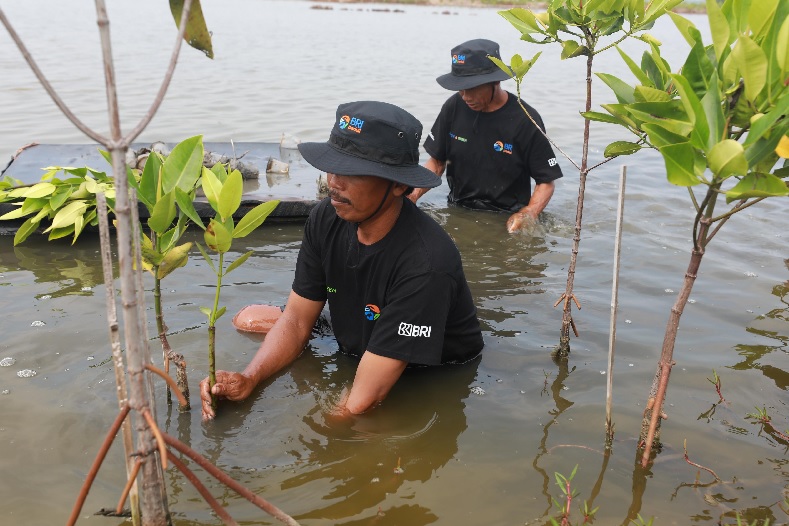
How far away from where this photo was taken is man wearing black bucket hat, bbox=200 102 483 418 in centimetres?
280

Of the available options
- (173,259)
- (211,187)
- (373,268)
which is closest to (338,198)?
(373,268)

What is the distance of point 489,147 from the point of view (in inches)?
229

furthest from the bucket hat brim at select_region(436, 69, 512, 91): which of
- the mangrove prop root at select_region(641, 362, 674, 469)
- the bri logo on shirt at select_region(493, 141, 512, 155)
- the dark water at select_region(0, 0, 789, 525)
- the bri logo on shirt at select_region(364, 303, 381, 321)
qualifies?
the mangrove prop root at select_region(641, 362, 674, 469)

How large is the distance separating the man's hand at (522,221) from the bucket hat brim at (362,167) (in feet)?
9.64

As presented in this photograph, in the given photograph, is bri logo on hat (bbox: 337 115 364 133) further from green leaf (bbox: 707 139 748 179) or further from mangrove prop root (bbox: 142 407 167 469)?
mangrove prop root (bbox: 142 407 167 469)

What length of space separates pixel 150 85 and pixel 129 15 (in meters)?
13.6

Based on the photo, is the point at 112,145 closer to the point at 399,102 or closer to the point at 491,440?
the point at 491,440

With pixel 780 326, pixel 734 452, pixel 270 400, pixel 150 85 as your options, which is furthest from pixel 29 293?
pixel 150 85

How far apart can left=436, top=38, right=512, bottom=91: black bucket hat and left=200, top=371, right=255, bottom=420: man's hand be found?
2.83m

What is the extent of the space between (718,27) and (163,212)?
5.97ft

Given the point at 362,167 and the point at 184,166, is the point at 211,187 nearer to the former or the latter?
the point at 184,166

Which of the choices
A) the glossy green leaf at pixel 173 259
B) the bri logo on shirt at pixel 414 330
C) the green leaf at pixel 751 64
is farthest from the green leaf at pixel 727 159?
the glossy green leaf at pixel 173 259

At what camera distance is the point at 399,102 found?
39.1 feet

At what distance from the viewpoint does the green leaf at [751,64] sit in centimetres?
192
